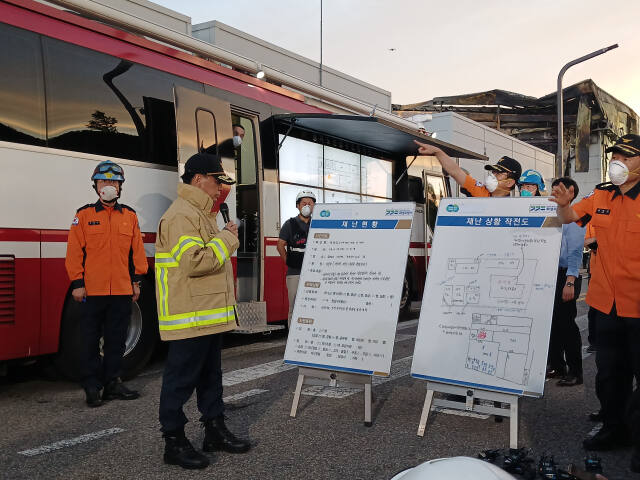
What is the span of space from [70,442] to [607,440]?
363cm

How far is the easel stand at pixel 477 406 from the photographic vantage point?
4.39 m

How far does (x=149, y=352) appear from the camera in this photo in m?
6.88

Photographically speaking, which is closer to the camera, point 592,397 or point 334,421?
point 334,421

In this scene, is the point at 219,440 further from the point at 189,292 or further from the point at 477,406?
the point at 477,406

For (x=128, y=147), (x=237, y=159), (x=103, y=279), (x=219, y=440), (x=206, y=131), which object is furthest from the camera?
(x=237, y=159)

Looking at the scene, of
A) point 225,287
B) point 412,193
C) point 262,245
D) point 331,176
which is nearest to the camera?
point 225,287

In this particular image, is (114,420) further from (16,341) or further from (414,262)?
(414,262)

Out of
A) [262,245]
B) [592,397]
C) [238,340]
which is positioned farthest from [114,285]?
[592,397]

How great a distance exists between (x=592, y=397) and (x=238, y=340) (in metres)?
4.93

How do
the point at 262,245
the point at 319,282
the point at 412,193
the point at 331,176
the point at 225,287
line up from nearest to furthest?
the point at 225,287, the point at 319,282, the point at 262,245, the point at 331,176, the point at 412,193

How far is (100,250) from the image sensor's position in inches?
223

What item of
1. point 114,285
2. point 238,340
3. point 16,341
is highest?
point 114,285

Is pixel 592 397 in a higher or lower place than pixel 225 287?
lower

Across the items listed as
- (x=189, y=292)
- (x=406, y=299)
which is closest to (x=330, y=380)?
(x=189, y=292)
